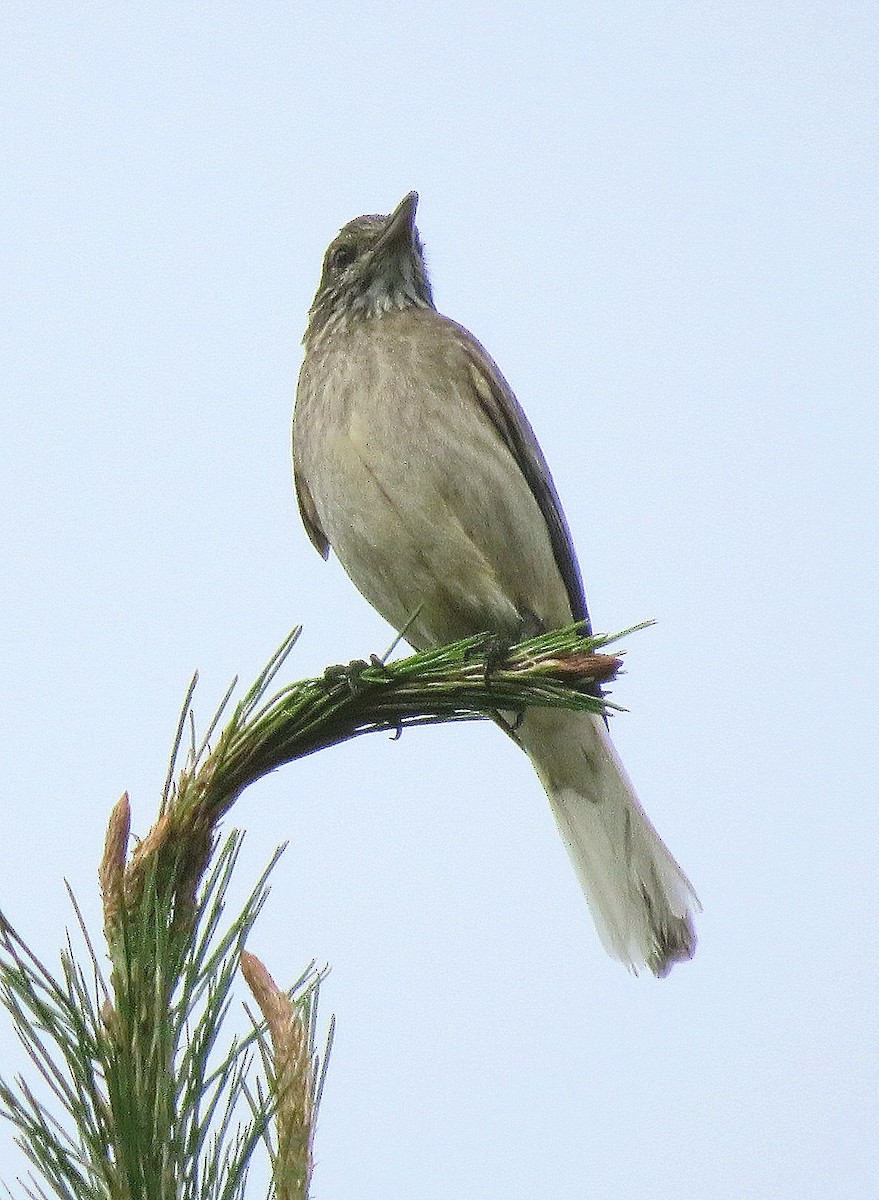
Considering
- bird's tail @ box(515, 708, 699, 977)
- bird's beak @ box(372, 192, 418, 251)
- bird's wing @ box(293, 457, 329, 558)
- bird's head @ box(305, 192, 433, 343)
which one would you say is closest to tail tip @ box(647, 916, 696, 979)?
bird's tail @ box(515, 708, 699, 977)

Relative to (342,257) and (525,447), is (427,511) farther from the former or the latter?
(342,257)

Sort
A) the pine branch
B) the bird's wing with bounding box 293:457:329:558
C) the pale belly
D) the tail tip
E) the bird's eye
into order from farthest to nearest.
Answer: the bird's eye < the bird's wing with bounding box 293:457:329:558 < the tail tip < the pale belly < the pine branch

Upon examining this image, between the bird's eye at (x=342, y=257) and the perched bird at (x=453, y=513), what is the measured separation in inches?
1.9

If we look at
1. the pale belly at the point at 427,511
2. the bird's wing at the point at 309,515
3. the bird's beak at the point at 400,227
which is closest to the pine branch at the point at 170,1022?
the pale belly at the point at 427,511

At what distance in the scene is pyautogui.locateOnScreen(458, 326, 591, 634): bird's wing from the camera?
551 cm

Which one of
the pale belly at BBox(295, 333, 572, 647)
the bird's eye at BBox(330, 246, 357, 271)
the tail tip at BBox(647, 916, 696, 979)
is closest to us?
the pale belly at BBox(295, 333, 572, 647)

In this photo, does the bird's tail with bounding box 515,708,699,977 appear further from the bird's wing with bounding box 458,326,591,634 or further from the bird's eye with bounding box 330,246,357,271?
the bird's eye with bounding box 330,246,357,271

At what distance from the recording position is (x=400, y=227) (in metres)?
6.32

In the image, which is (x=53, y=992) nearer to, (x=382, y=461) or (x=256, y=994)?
(x=256, y=994)

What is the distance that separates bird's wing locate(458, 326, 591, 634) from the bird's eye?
0.96 m

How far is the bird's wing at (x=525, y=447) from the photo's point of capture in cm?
551

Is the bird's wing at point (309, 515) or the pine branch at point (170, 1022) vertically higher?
the bird's wing at point (309, 515)

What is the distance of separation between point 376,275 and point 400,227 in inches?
9.8

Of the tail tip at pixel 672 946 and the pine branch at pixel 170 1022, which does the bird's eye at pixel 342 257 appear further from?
the pine branch at pixel 170 1022
